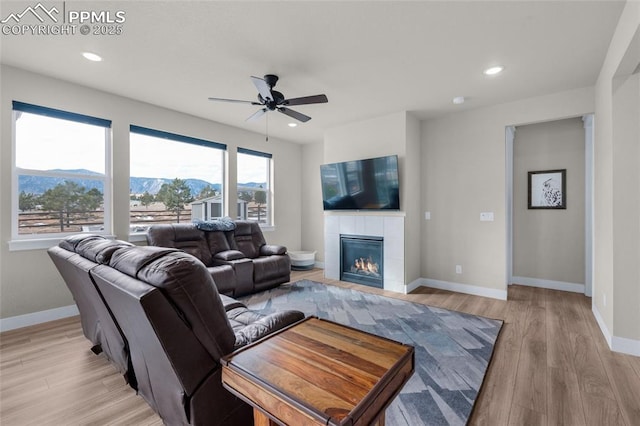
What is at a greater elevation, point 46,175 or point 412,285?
point 46,175

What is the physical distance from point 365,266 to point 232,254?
6.99 feet

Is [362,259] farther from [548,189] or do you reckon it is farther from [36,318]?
[36,318]

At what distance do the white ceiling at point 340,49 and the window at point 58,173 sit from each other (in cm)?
54

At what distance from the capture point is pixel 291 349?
3.87ft

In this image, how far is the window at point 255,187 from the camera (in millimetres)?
5305

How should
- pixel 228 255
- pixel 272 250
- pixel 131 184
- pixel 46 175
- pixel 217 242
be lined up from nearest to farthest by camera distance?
1. pixel 46 175
2. pixel 131 184
3. pixel 228 255
4. pixel 217 242
5. pixel 272 250

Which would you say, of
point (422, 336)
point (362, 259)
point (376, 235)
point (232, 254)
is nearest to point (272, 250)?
point (232, 254)

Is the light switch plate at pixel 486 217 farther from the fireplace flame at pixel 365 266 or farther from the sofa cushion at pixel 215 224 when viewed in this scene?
the sofa cushion at pixel 215 224

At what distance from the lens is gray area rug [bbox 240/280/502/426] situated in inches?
69.7

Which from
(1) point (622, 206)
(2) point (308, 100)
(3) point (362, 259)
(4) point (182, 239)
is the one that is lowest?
(3) point (362, 259)

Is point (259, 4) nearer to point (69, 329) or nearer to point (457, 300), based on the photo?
point (69, 329)

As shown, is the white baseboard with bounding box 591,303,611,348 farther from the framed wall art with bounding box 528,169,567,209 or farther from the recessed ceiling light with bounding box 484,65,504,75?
the recessed ceiling light with bounding box 484,65,504,75

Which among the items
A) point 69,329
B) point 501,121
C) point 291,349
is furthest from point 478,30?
point 69,329

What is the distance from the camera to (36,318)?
120 inches
